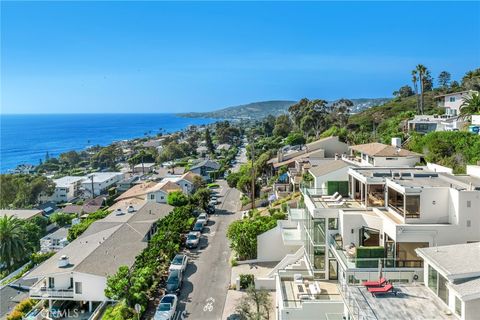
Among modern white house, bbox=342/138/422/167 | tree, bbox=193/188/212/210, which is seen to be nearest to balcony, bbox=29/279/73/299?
tree, bbox=193/188/212/210

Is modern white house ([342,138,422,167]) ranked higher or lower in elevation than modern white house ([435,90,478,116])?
lower

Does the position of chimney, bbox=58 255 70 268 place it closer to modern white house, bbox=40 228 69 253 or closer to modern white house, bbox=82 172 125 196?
modern white house, bbox=40 228 69 253

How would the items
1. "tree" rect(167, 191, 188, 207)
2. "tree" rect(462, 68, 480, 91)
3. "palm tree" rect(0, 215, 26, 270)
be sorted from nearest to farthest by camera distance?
"palm tree" rect(0, 215, 26, 270) < "tree" rect(167, 191, 188, 207) < "tree" rect(462, 68, 480, 91)

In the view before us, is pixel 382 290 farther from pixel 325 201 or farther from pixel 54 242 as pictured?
pixel 54 242

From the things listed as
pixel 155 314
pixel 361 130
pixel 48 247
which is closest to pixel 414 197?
pixel 155 314

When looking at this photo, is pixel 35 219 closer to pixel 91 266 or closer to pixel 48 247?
pixel 48 247

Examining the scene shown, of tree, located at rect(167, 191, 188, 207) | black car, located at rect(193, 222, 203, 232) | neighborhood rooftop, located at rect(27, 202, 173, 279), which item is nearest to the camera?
neighborhood rooftop, located at rect(27, 202, 173, 279)
